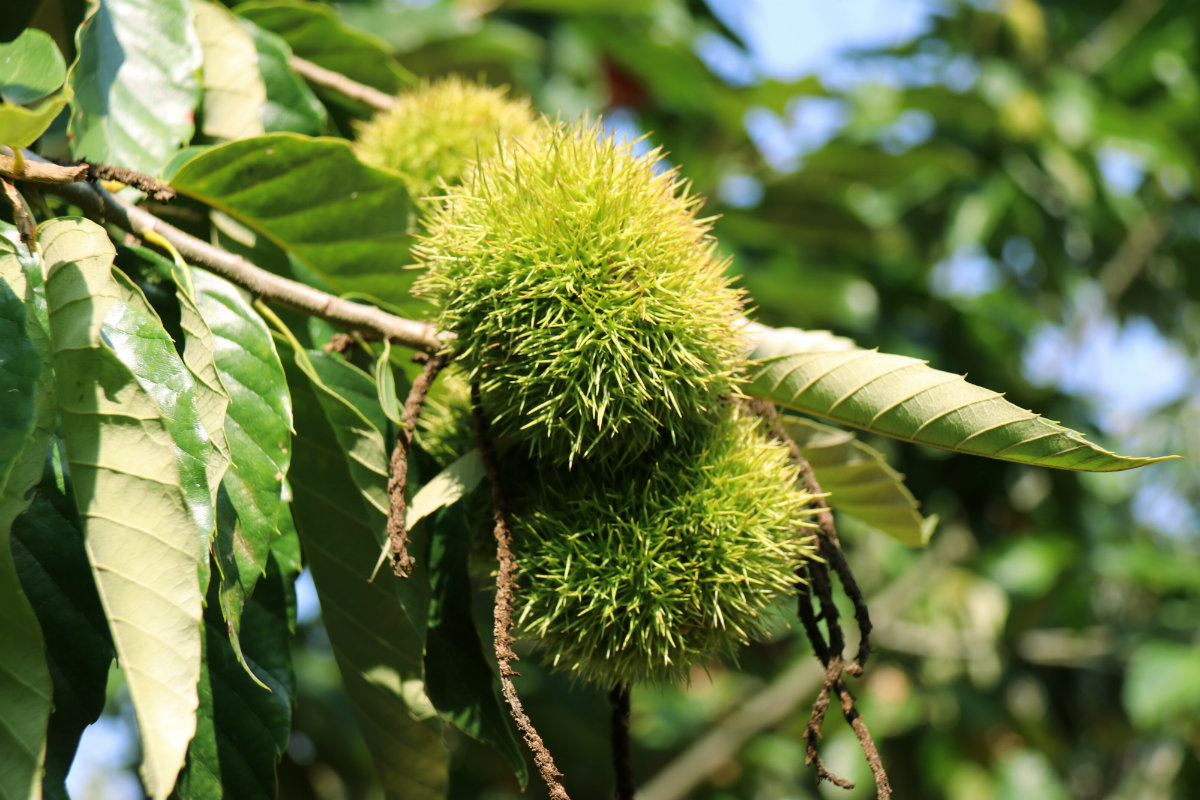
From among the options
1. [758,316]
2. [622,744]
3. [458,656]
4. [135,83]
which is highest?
[135,83]

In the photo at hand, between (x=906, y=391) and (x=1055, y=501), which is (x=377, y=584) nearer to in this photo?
(x=906, y=391)

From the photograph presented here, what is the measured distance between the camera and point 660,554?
3.44ft

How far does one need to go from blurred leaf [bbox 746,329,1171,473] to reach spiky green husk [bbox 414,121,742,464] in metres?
0.10

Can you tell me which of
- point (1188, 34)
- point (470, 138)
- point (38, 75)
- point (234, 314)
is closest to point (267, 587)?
point (234, 314)

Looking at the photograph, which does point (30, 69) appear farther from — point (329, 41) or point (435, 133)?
point (329, 41)

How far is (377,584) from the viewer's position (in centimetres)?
115

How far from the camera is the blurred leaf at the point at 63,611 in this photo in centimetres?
97

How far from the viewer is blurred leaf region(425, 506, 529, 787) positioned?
113 centimetres

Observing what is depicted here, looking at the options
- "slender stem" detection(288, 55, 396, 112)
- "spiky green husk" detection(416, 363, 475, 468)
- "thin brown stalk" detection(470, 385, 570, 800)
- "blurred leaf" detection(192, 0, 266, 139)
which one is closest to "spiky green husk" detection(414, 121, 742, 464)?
"thin brown stalk" detection(470, 385, 570, 800)

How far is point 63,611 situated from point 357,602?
0.32 metres

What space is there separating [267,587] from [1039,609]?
3297 mm

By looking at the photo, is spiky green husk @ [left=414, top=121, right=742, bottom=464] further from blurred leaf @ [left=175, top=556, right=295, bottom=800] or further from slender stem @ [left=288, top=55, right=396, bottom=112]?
slender stem @ [left=288, top=55, right=396, bottom=112]

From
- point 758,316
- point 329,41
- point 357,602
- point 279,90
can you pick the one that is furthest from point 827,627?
point 758,316

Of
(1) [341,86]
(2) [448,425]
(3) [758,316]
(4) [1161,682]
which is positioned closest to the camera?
(2) [448,425]
